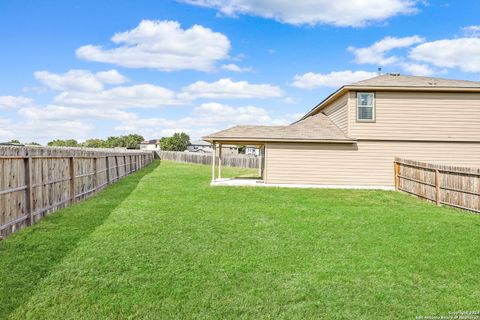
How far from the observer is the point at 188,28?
23938 mm

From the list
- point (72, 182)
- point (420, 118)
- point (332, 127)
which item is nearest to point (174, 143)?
point (332, 127)

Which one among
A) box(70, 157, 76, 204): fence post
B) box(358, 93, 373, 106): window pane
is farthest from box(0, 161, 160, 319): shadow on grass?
box(358, 93, 373, 106): window pane

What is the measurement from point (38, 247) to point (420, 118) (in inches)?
633

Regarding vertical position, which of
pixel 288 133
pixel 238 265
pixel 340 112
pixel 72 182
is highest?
pixel 340 112

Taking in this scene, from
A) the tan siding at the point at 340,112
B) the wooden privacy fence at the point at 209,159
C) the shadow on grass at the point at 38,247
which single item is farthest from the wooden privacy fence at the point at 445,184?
the wooden privacy fence at the point at 209,159

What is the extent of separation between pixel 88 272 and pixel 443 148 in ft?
54.2

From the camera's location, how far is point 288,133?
696 inches

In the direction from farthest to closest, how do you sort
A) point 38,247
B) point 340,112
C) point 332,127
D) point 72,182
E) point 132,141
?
point 132,141 → point 332,127 → point 340,112 → point 72,182 → point 38,247

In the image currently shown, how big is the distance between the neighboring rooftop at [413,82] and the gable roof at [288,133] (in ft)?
8.30

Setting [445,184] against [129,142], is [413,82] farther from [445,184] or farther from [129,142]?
[129,142]

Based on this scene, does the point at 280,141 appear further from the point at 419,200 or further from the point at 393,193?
the point at 419,200

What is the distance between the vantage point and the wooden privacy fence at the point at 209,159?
3569 cm

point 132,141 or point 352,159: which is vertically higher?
→ point 132,141

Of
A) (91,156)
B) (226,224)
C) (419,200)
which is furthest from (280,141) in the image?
(226,224)
